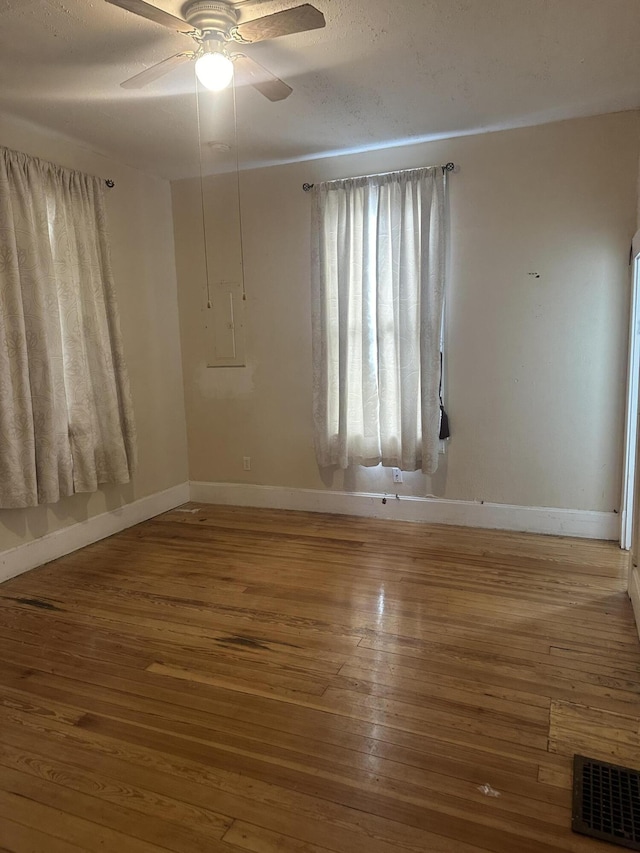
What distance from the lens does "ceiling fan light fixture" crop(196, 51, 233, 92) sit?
7.23 ft

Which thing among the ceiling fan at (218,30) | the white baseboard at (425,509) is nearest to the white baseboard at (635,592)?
the white baseboard at (425,509)

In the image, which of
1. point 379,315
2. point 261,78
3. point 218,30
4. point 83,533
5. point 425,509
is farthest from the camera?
point 425,509

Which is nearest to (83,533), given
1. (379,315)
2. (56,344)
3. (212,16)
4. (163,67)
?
(56,344)

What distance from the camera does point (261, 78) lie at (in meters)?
2.55

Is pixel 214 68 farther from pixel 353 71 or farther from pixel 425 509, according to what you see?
pixel 425 509

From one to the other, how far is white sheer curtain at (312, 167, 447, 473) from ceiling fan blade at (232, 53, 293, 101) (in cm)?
136

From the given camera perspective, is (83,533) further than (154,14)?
Yes

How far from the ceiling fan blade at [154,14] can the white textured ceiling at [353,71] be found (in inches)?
4.6

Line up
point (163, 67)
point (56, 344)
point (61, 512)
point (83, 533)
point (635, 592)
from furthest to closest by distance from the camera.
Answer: point (83, 533) < point (61, 512) < point (56, 344) < point (635, 592) < point (163, 67)

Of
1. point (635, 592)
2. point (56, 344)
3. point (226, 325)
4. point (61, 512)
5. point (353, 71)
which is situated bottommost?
point (635, 592)

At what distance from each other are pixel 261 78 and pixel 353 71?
1.60 feet

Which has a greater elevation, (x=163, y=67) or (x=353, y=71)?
(x=353, y=71)

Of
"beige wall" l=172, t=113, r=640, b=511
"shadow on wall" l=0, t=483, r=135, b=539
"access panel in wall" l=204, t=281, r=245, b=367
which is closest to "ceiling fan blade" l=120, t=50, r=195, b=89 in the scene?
"beige wall" l=172, t=113, r=640, b=511

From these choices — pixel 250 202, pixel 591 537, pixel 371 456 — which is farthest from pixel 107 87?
pixel 591 537
